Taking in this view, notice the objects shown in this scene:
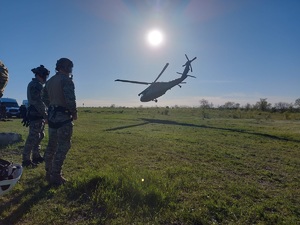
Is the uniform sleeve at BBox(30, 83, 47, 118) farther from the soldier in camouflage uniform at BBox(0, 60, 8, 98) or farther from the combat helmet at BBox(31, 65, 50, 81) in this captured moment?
the soldier in camouflage uniform at BBox(0, 60, 8, 98)

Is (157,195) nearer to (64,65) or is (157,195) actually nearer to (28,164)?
(64,65)

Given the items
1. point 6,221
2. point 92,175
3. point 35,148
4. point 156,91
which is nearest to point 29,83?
point 35,148

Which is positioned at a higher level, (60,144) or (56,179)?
(60,144)

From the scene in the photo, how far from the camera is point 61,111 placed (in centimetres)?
541

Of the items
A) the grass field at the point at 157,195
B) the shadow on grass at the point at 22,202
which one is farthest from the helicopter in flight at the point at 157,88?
the shadow on grass at the point at 22,202

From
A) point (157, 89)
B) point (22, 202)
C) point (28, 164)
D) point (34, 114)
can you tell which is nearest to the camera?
point (22, 202)

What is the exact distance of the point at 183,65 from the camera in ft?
94.5

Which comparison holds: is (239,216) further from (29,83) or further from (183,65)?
(183,65)

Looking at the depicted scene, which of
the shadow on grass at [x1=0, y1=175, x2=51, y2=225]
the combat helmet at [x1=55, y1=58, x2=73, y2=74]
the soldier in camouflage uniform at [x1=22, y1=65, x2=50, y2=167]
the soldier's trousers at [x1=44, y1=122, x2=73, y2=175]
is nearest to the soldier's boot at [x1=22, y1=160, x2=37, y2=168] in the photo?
the soldier in camouflage uniform at [x1=22, y1=65, x2=50, y2=167]

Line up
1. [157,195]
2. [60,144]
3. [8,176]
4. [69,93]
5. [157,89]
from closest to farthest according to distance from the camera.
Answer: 1. [8,176]
2. [157,195]
3. [69,93]
4. [60,144]
5. [157,89]

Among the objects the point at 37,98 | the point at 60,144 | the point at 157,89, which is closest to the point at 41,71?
the point at 37,98

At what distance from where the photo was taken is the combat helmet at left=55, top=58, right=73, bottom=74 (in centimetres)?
545

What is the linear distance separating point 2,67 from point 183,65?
25955 mm

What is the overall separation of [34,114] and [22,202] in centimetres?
285
